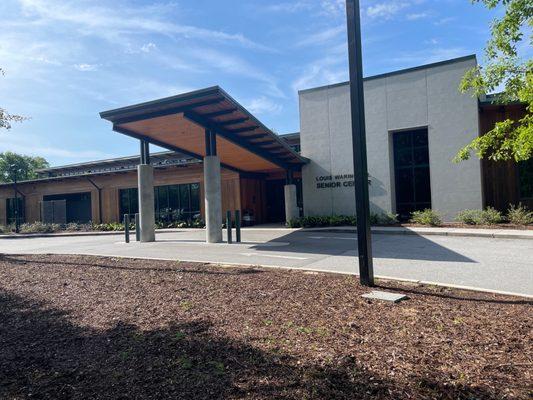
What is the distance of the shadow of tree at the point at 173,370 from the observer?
10.5 ft

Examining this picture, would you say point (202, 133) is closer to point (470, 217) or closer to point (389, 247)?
point (389, 247)

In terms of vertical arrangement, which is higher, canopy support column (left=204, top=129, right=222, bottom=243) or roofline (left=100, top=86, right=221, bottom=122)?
roofline (left=100, top=86, right=221, bottom=122)

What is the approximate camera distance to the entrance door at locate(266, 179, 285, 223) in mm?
27234

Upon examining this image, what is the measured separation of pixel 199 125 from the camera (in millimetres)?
14617

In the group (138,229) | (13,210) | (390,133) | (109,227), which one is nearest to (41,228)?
(109,227)

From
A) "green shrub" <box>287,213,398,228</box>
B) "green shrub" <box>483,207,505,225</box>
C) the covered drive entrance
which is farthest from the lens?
"green shrub" <box>287,213,398,228</box>

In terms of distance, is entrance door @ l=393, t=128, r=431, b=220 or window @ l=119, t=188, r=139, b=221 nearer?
entrance door @ l=393, t=128, r=431, b=220

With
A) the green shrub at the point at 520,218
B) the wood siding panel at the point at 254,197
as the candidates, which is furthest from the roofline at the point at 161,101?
the green shrub at the point at 520,218

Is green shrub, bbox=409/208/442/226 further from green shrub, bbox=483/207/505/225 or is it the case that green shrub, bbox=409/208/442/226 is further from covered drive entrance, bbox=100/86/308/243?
covered drive entrance, bbox=100/86/308/243

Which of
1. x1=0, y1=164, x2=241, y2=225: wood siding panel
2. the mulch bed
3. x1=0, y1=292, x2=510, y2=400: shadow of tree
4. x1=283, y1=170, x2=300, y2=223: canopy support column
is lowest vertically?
x1=0, y1=292, x2=510, y2=400: shadow of tree

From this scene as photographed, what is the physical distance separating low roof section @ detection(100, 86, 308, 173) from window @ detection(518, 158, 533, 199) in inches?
427

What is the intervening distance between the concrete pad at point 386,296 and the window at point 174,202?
20763 millimetres

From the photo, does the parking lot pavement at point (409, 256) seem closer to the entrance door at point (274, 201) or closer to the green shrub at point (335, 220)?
the green shrub at point (335, 220)

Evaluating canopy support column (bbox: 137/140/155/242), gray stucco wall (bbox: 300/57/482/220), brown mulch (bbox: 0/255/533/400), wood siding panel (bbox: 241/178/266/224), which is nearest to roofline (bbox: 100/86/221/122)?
canopy support column (bbox: 137/140/155/242)
